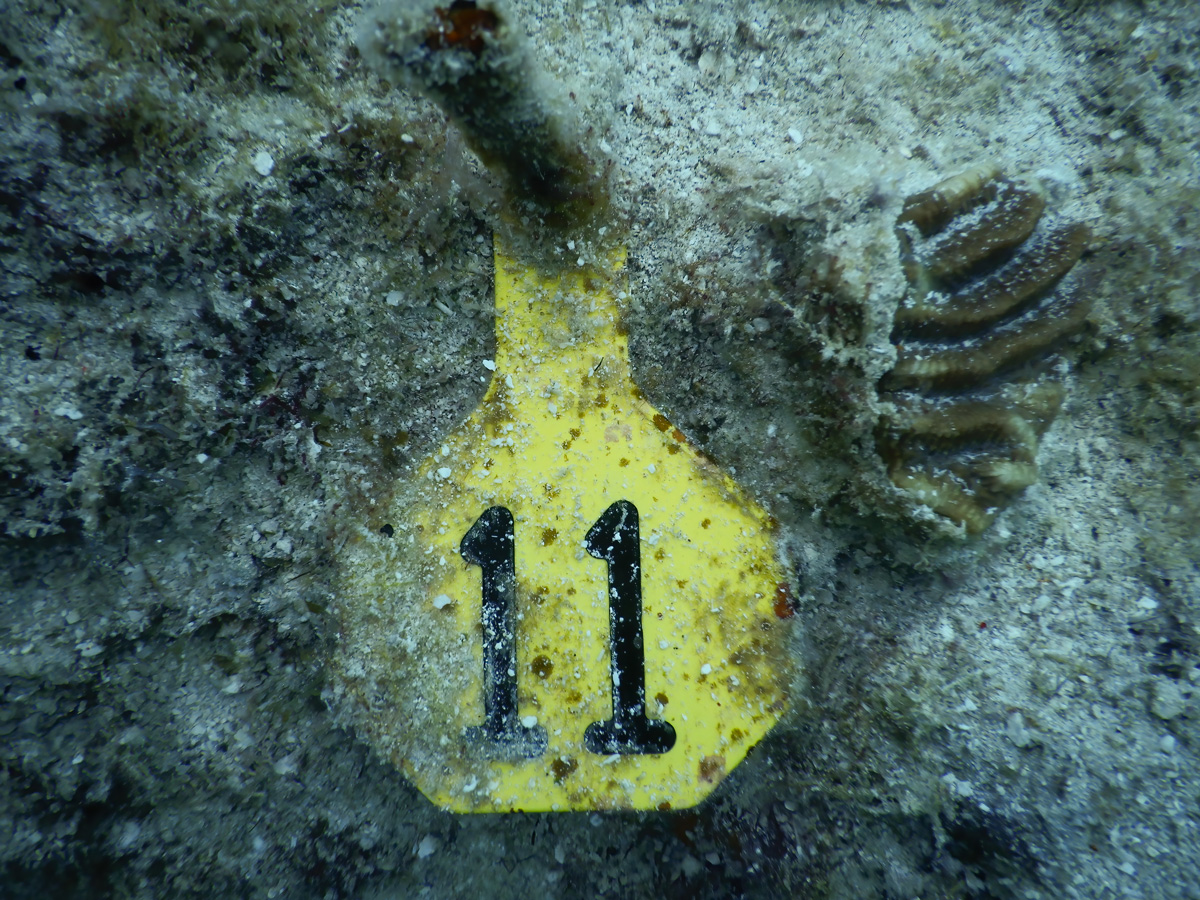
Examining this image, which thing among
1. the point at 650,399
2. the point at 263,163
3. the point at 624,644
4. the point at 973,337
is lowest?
the point at 624,644

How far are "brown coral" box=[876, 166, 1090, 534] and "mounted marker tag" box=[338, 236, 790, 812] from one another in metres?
0.48

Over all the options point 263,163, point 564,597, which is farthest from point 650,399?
point 263,163

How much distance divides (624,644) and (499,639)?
13.4 inches

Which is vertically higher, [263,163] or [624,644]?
[263,163]

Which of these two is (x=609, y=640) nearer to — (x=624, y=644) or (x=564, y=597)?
(x=624, y=644)

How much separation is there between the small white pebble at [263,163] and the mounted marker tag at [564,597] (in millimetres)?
588

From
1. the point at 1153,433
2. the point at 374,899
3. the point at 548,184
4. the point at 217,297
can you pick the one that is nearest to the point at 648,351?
the point at 548,184

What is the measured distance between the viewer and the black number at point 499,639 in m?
1.56

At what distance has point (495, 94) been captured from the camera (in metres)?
1.28

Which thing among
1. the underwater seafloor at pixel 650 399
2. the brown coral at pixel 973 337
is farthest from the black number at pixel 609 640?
the brown coral at pixel 973 337

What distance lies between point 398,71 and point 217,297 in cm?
71

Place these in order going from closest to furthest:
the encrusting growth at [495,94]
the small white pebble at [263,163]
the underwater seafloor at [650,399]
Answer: the encrusting growth at [495,94]
the underwater seafloor at [650,399]
the small white pebble at [263,163]

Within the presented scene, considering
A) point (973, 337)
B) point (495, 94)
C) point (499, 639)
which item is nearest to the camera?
point (495, 94)

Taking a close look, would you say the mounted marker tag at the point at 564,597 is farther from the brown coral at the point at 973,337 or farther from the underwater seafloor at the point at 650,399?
the brown coral at the point at 973,337
